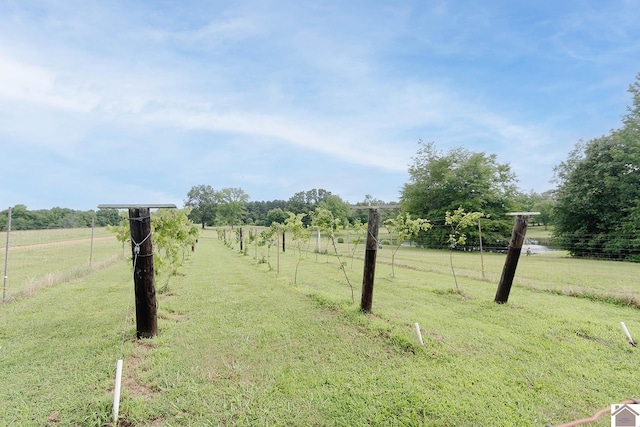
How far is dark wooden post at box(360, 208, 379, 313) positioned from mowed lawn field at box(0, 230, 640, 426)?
258 millimetres

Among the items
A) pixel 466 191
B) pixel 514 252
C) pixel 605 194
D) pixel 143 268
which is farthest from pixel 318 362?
pixel 466 191

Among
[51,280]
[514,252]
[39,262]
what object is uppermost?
[514,252]

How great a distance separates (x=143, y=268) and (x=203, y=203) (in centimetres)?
7364

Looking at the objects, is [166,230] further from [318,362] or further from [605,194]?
[605,194]

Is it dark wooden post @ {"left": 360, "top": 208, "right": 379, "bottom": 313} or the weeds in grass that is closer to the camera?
dark wooden post @ {"left": 360, "top": 208, "right": 379, "bottom": 313}

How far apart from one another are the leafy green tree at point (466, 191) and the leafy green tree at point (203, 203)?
51.0 meters

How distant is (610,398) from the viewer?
2963 mm

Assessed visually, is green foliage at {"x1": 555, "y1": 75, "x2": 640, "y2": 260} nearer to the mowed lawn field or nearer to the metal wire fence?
the mowed lawn field

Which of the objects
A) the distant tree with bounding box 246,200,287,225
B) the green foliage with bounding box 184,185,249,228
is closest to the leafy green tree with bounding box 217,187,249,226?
the green foliage with bounding box 184,185,249,228

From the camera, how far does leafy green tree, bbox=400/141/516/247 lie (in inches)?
1147

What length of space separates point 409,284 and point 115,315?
674 cm

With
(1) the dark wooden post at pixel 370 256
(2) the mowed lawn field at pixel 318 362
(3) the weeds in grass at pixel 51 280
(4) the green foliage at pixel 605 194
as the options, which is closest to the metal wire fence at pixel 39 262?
(3) the weeds in grass at pixel 51 280

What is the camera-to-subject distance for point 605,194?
19188 mm

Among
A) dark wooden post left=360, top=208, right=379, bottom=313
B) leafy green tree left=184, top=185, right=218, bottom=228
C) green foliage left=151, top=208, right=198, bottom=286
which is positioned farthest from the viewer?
leafy green tree left=184, top=185, right=218, bottom=228
